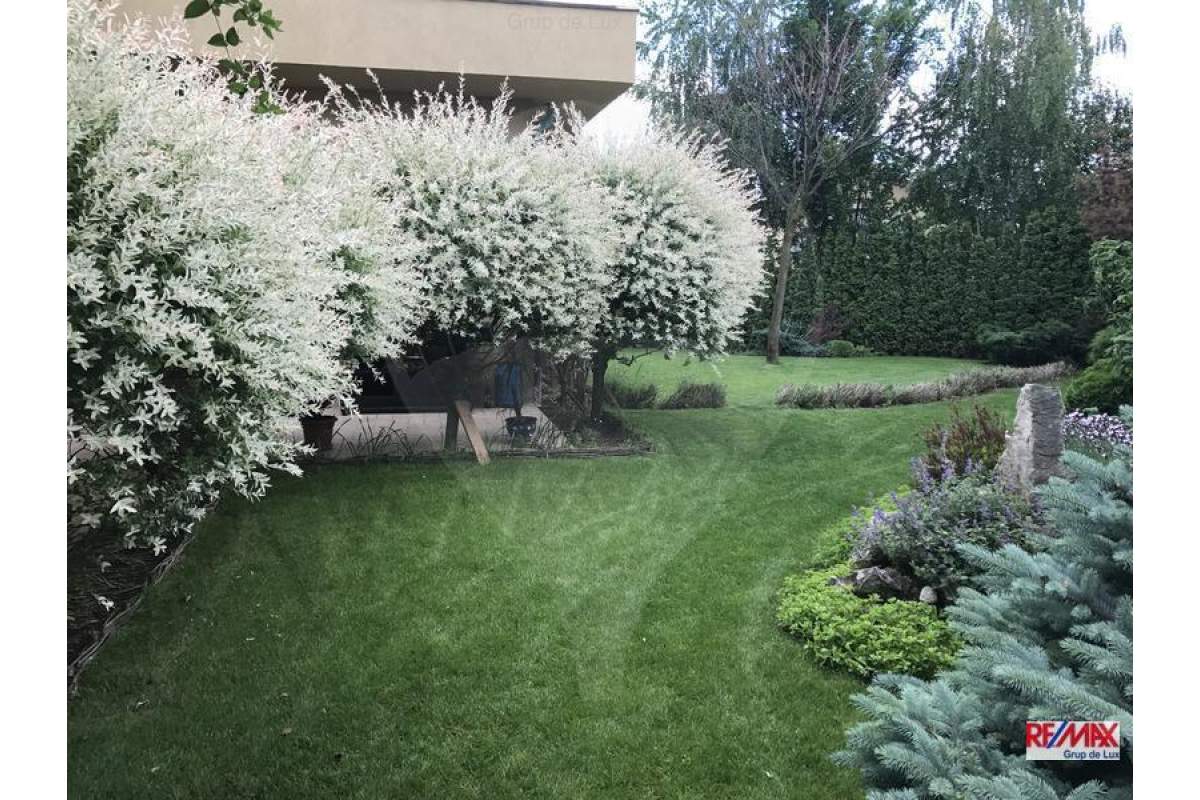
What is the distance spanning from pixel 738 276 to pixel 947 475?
27.8 inches

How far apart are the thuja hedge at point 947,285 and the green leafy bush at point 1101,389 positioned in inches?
2.7

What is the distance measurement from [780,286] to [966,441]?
600mm

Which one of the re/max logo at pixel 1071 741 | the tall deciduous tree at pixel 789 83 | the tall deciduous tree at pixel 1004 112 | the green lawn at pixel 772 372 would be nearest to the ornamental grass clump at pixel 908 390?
the green lawn at pixel 772 372

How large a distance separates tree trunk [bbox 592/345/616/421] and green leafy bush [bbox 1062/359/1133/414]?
109 cm

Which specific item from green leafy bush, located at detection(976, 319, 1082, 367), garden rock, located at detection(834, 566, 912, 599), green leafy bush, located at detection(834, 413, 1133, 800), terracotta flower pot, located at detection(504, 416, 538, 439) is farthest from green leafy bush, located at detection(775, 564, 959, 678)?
terracotta flower pot, located at detection(504, 416, 538, 439)

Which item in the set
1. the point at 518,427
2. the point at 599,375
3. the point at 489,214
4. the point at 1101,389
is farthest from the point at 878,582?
the point at 489,214

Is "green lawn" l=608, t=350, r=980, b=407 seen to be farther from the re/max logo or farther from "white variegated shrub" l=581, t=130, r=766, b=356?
the re/max logo

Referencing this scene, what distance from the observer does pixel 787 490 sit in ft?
6.56

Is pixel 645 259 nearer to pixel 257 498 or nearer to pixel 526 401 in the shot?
pixel 526 401

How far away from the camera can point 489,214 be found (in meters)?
2.21

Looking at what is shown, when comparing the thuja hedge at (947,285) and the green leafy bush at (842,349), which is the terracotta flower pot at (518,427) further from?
the green leafy bush at (842,349)

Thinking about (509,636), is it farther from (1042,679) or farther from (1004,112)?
(1004,112)

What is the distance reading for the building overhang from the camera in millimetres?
1967
